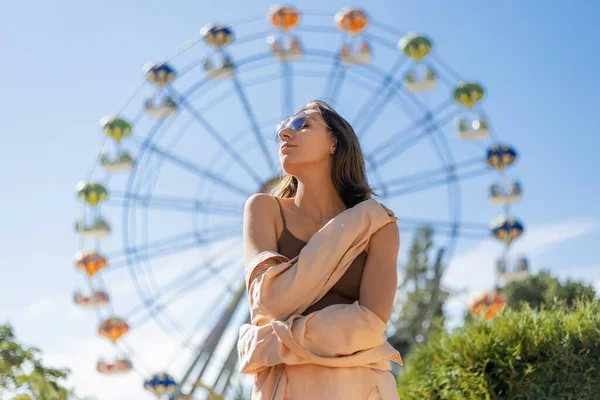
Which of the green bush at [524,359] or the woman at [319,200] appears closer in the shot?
the woman at [319,200]

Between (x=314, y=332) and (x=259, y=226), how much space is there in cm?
50

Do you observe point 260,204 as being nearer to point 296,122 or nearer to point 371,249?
point 296,122

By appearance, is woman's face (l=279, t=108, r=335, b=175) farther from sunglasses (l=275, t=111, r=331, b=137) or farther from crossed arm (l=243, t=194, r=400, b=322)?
crossed arm (l=243, t=194, r=400, b=322)

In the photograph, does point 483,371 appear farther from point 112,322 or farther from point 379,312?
point 112,322

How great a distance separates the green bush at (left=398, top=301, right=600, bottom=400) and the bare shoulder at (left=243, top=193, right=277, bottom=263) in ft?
10.9

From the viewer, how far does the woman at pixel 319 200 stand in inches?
119

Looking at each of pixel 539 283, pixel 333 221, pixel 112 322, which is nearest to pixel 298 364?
pixel 333 221

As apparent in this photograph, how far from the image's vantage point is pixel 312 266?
2.89 m

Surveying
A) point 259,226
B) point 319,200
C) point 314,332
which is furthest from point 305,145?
point 314,332

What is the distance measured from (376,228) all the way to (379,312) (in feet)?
0.97

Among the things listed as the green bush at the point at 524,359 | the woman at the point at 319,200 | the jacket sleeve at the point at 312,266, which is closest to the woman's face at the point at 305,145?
the woman at the point at 319,200

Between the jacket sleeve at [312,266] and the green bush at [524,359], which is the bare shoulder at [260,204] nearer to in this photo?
the jacket sleeve at [312,266]

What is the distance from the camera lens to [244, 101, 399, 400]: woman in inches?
119

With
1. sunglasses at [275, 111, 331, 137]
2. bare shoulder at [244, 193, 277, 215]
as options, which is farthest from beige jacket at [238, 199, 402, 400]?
sunglasses at [275, 111, 331, 137]
